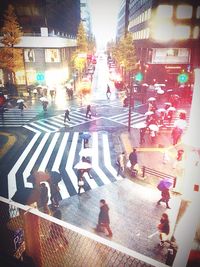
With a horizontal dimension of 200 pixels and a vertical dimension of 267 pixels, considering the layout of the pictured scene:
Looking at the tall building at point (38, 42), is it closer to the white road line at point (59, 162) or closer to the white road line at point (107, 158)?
the white road line at point (59, 162)

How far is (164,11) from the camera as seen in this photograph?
37094mm

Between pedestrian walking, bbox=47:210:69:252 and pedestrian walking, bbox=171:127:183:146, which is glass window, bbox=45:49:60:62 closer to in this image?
pedestrian walking, bbox=171:127:183:146

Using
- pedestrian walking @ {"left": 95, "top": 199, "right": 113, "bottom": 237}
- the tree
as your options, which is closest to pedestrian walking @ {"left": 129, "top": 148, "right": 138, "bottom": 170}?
pedestrian walking @ {"left": 95, "top": 199, "right": 113, "bottom": 237}

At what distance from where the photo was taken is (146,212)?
37.3ft

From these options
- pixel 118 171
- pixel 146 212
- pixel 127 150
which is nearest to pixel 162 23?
pixel 127 150

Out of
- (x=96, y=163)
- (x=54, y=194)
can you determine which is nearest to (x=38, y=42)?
(x=96, y=163)

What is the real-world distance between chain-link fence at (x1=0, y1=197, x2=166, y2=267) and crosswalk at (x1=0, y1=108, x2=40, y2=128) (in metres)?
15.5

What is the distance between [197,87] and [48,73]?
Answer: 3959 centimetres

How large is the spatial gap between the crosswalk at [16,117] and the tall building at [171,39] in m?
19.9

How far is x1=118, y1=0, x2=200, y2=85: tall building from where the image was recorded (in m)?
35.5

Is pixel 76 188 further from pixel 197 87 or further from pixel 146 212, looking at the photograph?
pixel 197 87

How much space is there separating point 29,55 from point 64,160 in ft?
101

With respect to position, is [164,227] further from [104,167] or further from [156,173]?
[104,167]

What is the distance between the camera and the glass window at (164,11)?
1427 inches
